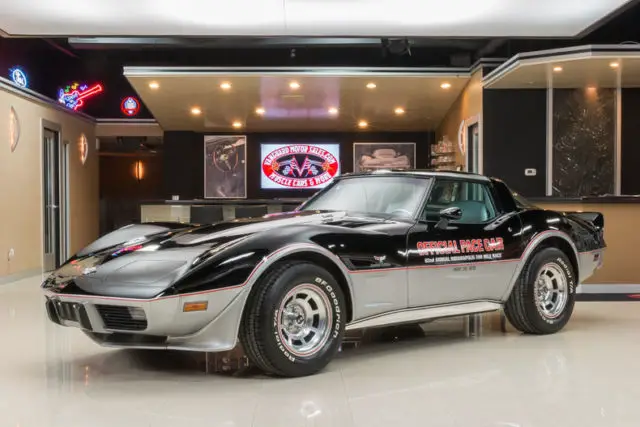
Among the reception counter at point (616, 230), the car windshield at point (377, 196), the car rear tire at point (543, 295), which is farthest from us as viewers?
the reception counter at point (616, 230)

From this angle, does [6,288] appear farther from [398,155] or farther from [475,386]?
[398,155]

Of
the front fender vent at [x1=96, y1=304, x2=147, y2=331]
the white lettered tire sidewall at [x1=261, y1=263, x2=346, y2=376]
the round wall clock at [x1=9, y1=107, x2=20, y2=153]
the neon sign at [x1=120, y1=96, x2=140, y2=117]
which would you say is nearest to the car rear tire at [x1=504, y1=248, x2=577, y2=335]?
the white lettered tire sidewall at [x1=261, y1=263, x2=346, y2=376]

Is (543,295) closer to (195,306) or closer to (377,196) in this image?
(377,196)

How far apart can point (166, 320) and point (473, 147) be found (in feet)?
32.7

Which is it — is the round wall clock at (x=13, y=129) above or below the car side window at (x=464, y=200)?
above

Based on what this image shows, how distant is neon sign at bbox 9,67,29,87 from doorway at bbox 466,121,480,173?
897 centimetres

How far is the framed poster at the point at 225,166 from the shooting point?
19.1m

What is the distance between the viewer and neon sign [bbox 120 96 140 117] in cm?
1844

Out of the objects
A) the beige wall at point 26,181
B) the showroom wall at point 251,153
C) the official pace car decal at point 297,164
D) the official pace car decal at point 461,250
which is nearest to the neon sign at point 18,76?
the beige wall at point 26,181

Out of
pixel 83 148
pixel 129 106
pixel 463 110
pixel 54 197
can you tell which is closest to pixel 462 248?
pixel 463 110

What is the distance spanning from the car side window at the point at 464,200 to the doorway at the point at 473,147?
682 centimetres

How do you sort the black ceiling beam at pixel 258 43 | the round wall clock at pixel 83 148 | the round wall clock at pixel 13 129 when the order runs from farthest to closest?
the round wall clock at pixel 83 148
the black ceiling beam at pixel 258 43
the round wall clock at pixel 13 129

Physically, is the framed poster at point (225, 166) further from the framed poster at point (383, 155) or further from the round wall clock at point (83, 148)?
the round wall clock at point (83, 148)

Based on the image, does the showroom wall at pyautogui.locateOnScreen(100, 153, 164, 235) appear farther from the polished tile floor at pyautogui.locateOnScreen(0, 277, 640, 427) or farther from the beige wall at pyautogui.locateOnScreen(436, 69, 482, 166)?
the polished tile floor at pyautogui.locateOnScreen(0, 277, 640, 427)
